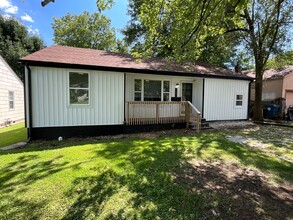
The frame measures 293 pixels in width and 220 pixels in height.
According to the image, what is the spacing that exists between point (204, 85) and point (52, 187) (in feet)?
31.7

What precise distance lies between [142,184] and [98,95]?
554 centimetres

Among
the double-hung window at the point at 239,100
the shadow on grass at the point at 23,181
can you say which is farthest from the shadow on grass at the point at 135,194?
the double-hung window at the point at 239,100

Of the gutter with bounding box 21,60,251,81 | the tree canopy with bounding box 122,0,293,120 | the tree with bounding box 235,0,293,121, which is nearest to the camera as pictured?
the tree canopy with bounding box 122,0,293,120

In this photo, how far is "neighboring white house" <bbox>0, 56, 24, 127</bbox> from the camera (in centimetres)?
1178

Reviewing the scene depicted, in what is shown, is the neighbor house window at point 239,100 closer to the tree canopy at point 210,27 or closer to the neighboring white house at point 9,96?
the tree canopy at point 210,27

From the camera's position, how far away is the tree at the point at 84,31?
2467 centimetres

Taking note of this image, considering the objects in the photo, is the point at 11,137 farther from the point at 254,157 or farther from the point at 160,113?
the point at 254,157

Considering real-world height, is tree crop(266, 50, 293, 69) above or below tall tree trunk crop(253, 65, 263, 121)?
above

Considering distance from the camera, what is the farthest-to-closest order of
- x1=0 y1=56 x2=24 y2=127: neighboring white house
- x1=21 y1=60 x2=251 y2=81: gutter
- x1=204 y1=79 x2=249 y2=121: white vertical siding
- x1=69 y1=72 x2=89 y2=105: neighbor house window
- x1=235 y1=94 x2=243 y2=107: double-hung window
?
x1=235 y1=94 x2=243 y2=107: double-hung window, x1=0 y1=56 x2=24 y2=127: neighboring white house, x1=204 y1=79 x2=249 y2=121: white vertical siding, x1=69 y1=72 x2=89 y2=105: neighbor house window, x1=21 y1=60 x2=251 y2=81: gutter

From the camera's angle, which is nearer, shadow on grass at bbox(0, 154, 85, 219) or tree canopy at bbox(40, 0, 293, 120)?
shadow on grass at bbox(0, 154, 85, 219)

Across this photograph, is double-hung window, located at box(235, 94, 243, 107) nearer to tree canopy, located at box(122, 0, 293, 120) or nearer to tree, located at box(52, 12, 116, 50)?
tree canopy, located at box(122, 0, 293, 120)

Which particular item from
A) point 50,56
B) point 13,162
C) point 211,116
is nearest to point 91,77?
point 50,56

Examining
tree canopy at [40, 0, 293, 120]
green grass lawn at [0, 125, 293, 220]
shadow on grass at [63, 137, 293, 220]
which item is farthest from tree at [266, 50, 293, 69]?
shadow on grass at [63, 137, 293, 220]

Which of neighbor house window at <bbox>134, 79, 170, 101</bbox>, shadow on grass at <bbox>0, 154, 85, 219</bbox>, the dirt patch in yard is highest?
neighbor house window at <bbox>134, 79, 170, 101</bbox>
